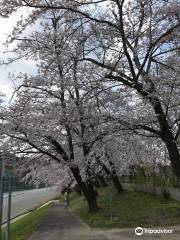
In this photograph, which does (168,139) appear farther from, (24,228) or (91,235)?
(24,228)

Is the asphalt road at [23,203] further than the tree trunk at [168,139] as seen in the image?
Yes

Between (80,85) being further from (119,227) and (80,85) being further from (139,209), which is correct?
(139,209)

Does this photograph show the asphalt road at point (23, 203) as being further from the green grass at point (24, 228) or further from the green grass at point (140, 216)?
the green grass at point (140, 216)

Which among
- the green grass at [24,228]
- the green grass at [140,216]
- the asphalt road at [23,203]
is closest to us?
the green grass at [140,216]

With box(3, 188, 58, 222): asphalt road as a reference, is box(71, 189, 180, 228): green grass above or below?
below

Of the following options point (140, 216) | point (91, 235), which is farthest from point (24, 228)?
point (91, 235)

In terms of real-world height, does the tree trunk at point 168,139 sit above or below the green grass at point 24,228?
above

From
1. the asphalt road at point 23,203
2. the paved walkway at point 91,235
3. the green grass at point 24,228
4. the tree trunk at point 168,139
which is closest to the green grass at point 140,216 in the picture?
the paved walkway at point 91,235

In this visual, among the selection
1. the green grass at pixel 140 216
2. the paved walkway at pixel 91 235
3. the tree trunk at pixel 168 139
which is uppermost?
the tree trunk at pixel 168 139

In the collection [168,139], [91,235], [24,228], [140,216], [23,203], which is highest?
[23,203]

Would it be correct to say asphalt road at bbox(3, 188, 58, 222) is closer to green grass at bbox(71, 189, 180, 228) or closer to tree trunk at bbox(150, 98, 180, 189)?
green grass at bbox(71, 189, 180, 228)

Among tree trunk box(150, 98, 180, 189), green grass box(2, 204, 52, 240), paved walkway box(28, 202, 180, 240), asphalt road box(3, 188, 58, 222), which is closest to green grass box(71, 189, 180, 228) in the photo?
paved walkway box(28, 202, 180, 240)

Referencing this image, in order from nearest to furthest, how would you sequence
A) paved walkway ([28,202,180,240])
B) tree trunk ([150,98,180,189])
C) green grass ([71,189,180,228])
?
tree trunk ([150,98,180,189]), paved walkway ([28,202,180,240]), green grass ([71,189,180,228])

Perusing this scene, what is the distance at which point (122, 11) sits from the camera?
12.1m
